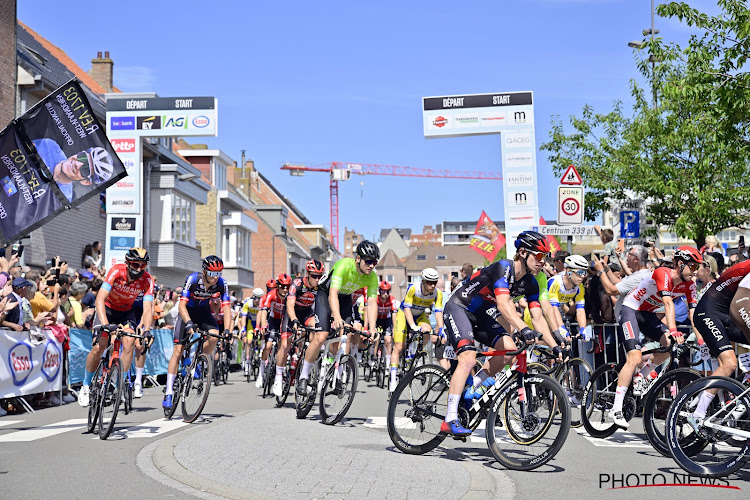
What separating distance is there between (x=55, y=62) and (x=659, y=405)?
31786mm

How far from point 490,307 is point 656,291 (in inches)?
83.6

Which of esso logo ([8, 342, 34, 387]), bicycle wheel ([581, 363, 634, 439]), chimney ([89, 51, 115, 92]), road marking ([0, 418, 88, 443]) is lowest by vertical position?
road marking ([0, 418, 88, 443])

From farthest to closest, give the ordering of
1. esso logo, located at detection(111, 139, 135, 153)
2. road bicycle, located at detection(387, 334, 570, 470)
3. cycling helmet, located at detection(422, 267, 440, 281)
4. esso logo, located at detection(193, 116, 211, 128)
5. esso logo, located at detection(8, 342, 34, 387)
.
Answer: esso logo, located at detection(193, 116, 211, 128) < esso logo, located at detection(111, 139, 135, 153) < cycling helmet, located at detection(422, 267, 440, 281) < esso logo, located at detection(8, 342, 34, 387) < road bicycle, located at detection(387, 334, 570, 470)

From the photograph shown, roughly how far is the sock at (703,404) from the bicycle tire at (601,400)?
7.48 ft

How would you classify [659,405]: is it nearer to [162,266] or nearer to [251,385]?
[251,385]

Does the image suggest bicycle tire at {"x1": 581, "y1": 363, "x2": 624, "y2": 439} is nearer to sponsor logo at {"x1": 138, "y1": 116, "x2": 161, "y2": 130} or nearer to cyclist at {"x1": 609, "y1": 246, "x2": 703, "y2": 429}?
cyclist at {"x1": 609, "y1": 246, "x2": 703, "y2": 429}

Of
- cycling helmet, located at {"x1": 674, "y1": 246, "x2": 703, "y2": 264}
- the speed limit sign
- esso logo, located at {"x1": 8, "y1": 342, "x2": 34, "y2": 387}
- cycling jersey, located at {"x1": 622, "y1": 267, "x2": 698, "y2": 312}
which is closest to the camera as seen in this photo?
cycling helmet, located at {"x1": 674, "y1": 246, "x2": 703, "y2": 264}

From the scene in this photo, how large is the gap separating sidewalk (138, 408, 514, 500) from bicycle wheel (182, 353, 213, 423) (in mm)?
1109

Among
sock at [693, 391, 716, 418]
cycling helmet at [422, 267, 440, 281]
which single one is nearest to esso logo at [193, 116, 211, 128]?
cycling helmet at [422, 267, 440, 281]

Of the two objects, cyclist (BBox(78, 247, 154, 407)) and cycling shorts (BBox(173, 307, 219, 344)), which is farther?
cycling shorts (BBox(173, 307, 219, 344))

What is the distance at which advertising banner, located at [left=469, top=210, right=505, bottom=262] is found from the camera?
25.7 meters

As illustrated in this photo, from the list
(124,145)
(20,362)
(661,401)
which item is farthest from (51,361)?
(124,145)

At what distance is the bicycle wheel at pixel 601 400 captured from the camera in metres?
9.78

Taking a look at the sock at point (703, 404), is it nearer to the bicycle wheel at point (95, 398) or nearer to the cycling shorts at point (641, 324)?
the cycling shorts at point (641, 324)
